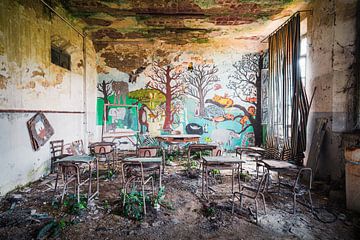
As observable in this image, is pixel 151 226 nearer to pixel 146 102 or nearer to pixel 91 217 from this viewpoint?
pixel 91 217

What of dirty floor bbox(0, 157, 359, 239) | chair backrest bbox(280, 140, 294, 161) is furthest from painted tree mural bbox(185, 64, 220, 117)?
dirty floor bbox(0, 157, 359, 239)

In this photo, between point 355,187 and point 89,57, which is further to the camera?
point 89,57

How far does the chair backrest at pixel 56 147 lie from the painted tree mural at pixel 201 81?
503 centimetres

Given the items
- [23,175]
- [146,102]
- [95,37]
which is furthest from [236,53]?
[23,175]

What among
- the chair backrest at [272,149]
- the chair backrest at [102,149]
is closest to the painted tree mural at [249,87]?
the chair backrest at [272,149]

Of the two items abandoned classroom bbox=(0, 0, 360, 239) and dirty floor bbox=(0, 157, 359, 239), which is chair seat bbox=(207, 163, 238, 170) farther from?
dirty floor bbox=(0, 157, 359, 239)

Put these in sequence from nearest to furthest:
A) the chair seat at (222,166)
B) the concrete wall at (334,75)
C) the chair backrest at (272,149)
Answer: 1. the chair seat at (222,166)
2. the concrete wall at (334,75)
3. the chair backrest at (272,149)

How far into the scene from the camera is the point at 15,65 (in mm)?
4273

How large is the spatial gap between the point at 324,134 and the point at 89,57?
8083mm

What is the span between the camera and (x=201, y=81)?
875cm

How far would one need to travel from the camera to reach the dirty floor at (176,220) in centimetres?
281

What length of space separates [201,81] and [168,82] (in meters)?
1.38

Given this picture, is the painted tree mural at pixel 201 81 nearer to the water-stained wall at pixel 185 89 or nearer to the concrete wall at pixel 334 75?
the water-stained wall at pixel 185 89

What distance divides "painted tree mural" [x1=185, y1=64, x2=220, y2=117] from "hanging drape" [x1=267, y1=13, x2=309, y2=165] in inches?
89.1
